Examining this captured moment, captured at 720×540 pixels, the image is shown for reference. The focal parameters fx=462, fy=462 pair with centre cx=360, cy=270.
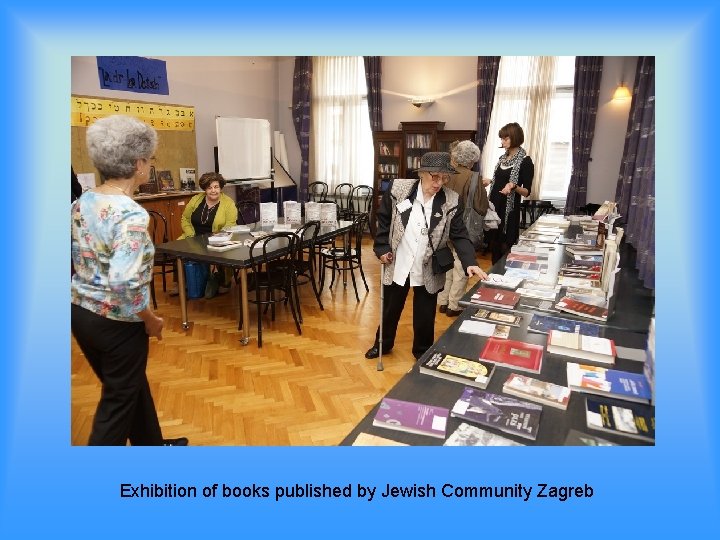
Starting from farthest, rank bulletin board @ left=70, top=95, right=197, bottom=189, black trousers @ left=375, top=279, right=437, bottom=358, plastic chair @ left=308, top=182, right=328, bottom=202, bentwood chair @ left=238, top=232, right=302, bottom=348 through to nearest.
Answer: plastic chair @ left=308, top=182, right=328, bottom=202
bulletin board @ left=70, top=95, right=197, bottom=189
bentwood chair @ left=238, top=232, right=302, bottom=348
black trousers @ left=375, top=279, right=437, bottom=358

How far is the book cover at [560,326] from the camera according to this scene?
6.09ft

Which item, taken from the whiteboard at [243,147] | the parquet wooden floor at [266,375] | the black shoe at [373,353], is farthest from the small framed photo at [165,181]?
the black shoe at [373,353]

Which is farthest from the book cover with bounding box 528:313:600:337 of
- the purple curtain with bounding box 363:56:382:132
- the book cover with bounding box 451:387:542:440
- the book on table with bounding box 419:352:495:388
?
the purple curtain with bounding box 363:56:382:132

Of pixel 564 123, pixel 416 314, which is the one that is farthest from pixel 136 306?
pixel 564 123

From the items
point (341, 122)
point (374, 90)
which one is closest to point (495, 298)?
point (374, 90)

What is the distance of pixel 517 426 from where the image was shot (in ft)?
3.98

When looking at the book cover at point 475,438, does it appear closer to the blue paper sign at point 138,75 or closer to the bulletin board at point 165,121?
the bulletin board at point 165,121

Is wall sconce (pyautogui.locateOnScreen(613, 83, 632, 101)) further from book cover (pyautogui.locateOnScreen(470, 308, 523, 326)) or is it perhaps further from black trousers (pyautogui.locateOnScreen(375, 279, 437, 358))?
book cover (pyautogui.locateOnScreen(470, 308, 523, 326))

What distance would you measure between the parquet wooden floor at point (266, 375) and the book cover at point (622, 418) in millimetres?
1277

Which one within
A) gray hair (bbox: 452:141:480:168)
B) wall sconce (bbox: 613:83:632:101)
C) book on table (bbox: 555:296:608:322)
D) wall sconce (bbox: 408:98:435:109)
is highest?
wall sconce (bbox: 408:98:435:109)

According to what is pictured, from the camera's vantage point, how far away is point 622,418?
1.23m

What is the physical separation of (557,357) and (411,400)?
0.62 metres

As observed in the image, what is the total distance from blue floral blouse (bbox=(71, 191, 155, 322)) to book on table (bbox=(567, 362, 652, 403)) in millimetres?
1361

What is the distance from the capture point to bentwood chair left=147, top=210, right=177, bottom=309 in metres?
4.20
